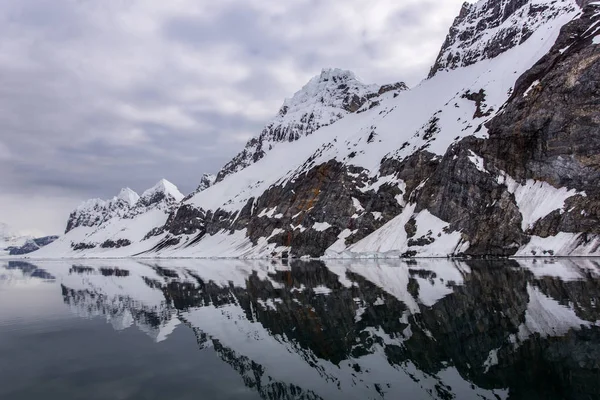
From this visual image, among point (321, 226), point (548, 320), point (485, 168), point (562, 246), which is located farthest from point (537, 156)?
point (548, 320)

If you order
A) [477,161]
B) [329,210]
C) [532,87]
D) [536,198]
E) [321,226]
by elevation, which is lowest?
[536,198]

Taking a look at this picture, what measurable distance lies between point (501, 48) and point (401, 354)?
189209mm

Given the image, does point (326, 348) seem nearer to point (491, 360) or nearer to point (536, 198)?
point (491, 360)

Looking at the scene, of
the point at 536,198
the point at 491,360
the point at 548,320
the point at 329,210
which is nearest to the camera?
the point at 491,360

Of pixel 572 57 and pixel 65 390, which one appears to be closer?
pixel 65 390

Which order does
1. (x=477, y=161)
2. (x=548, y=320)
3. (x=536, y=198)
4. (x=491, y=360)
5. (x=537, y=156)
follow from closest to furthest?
(x=491, y=360)
(x=548, y=320)
(x=536, y=198)
(x=537, y=156)
(x=477, y=161)

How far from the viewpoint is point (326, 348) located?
19.7 m

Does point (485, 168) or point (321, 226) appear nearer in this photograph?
point (485, 168)

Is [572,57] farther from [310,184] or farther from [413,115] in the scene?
[310,184]

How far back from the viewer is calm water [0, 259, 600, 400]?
14.4 m

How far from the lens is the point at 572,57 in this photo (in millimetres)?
100875

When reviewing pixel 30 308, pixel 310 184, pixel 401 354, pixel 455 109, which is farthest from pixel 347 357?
pixel 310 184

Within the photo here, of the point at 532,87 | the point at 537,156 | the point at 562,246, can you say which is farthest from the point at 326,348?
the point at 532,87

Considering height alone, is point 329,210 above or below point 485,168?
above
